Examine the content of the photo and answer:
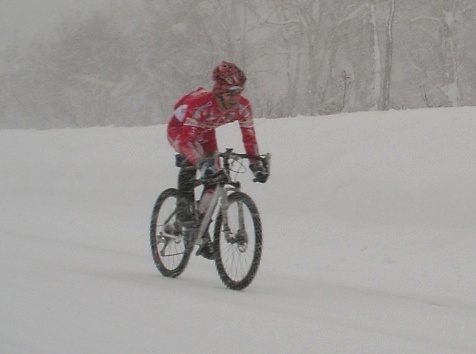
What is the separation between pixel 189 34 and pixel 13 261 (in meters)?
38.8

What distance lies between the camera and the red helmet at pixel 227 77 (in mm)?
6867

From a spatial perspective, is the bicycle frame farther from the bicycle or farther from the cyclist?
the cyclist

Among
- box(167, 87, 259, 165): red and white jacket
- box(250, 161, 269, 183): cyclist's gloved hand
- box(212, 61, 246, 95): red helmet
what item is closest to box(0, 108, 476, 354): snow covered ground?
box(250, 161, 269, 183): cyclist's gloved hand

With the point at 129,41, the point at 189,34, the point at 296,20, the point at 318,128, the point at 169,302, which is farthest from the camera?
the point at 129,41

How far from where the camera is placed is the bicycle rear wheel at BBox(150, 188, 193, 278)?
24.7 ft

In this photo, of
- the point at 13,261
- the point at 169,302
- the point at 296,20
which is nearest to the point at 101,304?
the point at 169,302

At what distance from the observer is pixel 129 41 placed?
51562mm

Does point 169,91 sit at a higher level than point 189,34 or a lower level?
lower

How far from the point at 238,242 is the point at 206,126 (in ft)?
4.19

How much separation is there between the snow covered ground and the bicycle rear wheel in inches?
8.0

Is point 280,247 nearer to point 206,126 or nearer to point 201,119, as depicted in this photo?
point 206,126

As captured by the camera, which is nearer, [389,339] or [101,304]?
[389,339]

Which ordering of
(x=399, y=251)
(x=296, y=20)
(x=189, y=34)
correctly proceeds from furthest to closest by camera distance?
1. (x=189, y=34)
2. (x=296, y=20)
3. (x=399, y=251)

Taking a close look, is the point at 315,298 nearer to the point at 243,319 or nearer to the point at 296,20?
the point at 243,319
